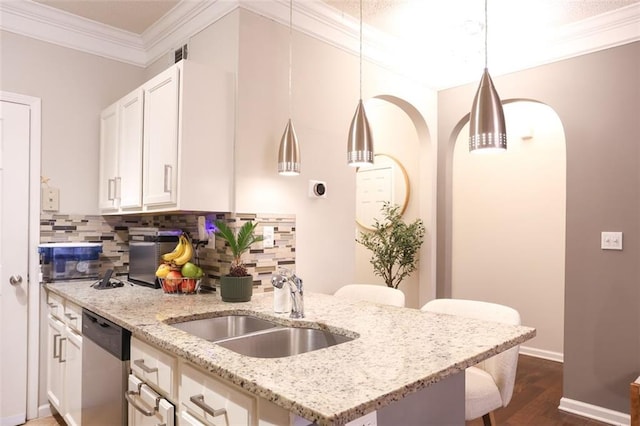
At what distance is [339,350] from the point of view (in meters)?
1.29

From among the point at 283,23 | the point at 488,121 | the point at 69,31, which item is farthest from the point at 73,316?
the point at 488,121

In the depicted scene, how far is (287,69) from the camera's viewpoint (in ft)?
8.35

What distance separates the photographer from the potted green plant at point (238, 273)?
2084mm

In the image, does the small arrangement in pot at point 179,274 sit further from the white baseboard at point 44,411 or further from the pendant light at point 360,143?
the white baseboard at point 44,411

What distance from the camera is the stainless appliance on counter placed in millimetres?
2527

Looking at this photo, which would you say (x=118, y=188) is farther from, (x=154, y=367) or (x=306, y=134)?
(x=154, y=367)

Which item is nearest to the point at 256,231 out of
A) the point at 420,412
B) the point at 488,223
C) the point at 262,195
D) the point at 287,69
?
the point at 262,195

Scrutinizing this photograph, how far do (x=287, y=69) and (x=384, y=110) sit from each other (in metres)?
2.03

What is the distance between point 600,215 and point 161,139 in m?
2.73

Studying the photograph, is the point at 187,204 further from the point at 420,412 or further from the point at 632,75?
the point at 632,75

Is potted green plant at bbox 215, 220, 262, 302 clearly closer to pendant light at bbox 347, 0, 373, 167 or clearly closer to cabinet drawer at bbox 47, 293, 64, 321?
pendant light at bbox 347, 0, 373, 167

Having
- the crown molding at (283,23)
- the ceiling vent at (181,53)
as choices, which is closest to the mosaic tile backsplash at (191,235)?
the ceiling vent at (181,53)

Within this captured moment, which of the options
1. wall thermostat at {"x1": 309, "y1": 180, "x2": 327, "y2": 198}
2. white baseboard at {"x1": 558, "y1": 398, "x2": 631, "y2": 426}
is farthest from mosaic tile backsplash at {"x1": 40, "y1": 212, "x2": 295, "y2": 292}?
white baseboard at {"x1": 558, "y1": 398, "x2": 631, "y2": 426}

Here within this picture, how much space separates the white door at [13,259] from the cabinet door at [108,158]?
427 mm
